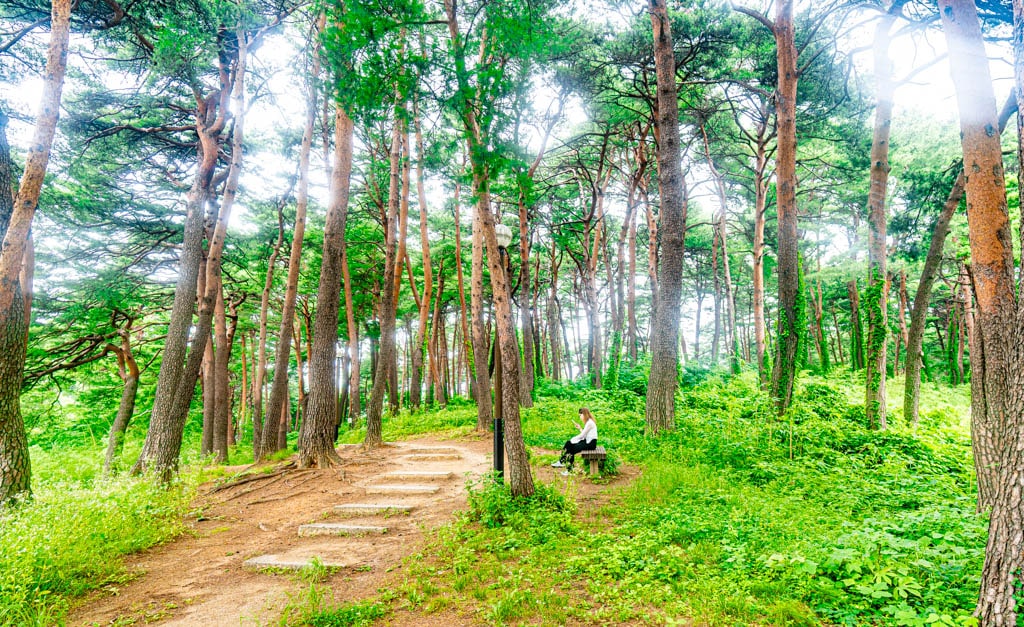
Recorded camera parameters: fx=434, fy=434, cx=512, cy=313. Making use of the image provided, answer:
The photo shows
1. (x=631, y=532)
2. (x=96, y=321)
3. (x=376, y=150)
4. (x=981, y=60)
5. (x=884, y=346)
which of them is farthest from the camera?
(x=376, y=150)

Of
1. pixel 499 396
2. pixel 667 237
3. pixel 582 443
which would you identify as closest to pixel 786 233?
pixel 667 237

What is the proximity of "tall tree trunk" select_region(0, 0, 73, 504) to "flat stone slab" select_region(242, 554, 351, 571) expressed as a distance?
3195 mm

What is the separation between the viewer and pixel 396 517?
243 inches

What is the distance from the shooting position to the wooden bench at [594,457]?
7656 mm

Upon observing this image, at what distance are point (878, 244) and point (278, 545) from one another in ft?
39.2

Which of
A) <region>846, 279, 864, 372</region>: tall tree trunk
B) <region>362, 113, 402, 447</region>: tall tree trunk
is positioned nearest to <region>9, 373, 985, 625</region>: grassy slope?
<region>362, 113, 402, 447</region>: tall tree trunk

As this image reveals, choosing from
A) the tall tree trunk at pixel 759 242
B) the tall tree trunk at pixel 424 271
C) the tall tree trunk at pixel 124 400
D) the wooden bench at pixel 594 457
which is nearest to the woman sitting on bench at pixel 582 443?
the wooden bench at pixel 594 457

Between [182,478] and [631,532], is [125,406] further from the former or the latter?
[631,532]

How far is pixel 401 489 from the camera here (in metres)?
7.25

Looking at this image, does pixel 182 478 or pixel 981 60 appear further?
pixel 182 478

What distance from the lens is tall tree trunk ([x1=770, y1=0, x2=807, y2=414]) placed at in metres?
8.95

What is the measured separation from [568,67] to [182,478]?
516 inches

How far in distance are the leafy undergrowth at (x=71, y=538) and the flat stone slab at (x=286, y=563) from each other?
47.6 inches

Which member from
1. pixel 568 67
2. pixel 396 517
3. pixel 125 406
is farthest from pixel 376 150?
pixel 396 517
